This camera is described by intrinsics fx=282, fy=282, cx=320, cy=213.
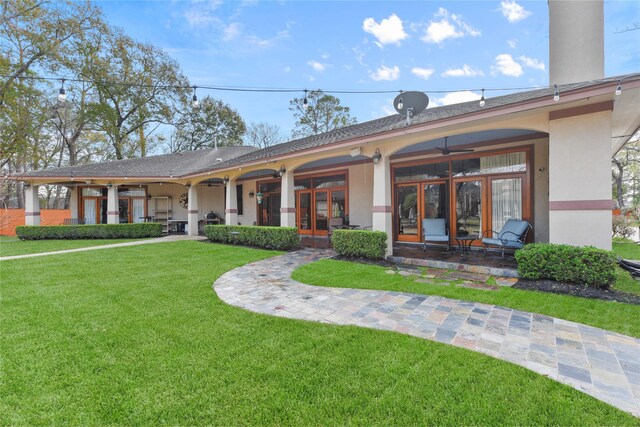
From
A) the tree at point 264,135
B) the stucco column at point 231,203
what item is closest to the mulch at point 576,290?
the stucco column at point 231,203

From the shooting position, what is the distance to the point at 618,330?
10.3 ft

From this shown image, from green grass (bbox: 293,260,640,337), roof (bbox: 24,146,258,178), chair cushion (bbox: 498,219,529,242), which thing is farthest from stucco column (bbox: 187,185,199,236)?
chair cushion (bbox: 498,219,529,242)

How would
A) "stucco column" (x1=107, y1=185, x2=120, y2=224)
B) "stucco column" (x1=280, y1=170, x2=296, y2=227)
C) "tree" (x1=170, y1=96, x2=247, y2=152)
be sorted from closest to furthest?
"stucco column" (x1=280, y1=170, x2=296, y2=227)
"stucco column" (x1=107, y1=185, x2=120, y2=224)
"tree" (x1=170, y1=96, x2=247, y2=152)

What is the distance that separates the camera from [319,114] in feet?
83.8

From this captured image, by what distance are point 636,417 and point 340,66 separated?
12713 millimetres

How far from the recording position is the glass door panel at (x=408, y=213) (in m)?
9.14

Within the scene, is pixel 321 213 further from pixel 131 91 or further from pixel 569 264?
pixel 131 91

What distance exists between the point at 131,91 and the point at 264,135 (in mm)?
11682

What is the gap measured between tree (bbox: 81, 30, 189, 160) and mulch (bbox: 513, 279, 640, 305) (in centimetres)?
2267

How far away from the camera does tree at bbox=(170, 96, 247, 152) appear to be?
2581cm

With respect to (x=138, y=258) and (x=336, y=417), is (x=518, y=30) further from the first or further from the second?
(x=138, y=258)

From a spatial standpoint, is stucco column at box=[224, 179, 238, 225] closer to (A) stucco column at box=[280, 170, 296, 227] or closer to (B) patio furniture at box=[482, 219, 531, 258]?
(A) stucco column at box=[280, 170, 296, 227]

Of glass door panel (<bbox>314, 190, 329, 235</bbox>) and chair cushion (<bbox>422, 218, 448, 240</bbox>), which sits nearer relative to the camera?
chair cushion (<bbox>422, 218, 448, 240</bbox>)

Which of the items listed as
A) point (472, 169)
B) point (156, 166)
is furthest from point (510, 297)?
point (156, 166)
